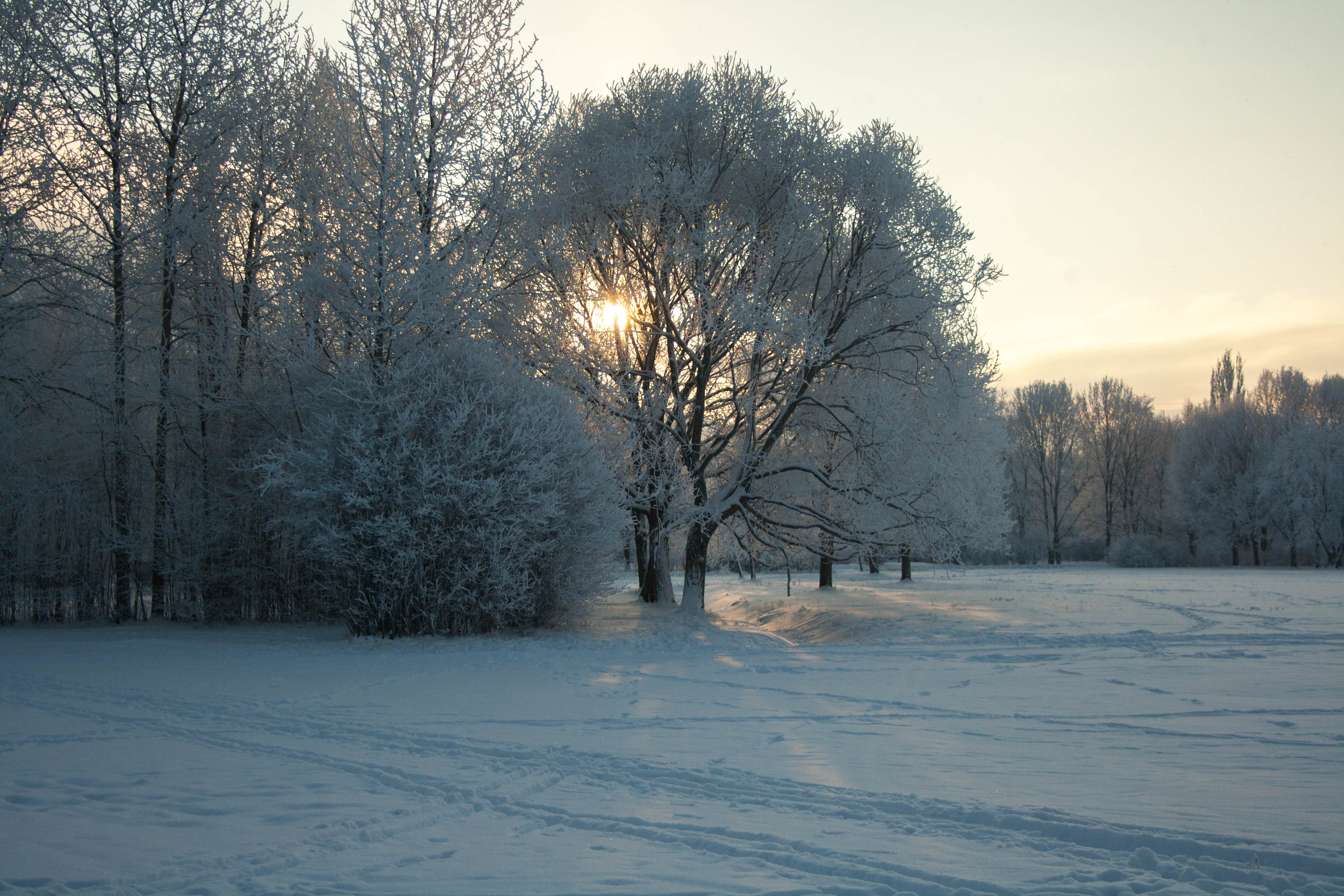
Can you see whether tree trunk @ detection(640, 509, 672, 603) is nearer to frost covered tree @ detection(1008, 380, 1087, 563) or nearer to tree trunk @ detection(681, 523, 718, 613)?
tree trunk @ detection(681, 523, 718, 613)

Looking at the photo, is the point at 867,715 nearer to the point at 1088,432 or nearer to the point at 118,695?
the point at 118,695

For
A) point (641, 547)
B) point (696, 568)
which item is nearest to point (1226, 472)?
point (641, 547)

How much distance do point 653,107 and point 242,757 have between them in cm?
1377

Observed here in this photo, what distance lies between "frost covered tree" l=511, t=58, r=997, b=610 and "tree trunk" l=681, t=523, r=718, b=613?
4 cm

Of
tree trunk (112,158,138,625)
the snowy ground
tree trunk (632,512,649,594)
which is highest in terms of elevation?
tree trunk (112,158,138,625)

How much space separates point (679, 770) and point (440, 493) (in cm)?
747

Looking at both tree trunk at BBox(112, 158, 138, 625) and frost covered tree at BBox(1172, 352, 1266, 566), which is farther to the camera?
frost covered tree at BBox(1172, 352, 1266, 566)

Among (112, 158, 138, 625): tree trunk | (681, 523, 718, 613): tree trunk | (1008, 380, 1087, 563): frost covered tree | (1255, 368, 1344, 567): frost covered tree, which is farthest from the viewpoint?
(1008, 380, 1087, 563): frost covered tree

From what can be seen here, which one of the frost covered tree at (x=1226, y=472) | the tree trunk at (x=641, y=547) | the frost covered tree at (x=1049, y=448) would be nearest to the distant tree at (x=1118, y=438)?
the frost covered tree at (x=1049, y=448)

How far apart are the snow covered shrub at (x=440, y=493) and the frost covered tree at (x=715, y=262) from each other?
2.24m

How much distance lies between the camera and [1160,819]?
4316 mm

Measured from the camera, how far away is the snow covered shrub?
11812mm

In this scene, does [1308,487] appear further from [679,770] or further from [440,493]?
[679,770]

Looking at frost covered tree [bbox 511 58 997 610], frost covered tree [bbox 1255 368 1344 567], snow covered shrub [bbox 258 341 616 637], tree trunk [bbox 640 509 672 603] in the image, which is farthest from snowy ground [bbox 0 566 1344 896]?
frost covered tree [bbox 1255 368 1344 567]
